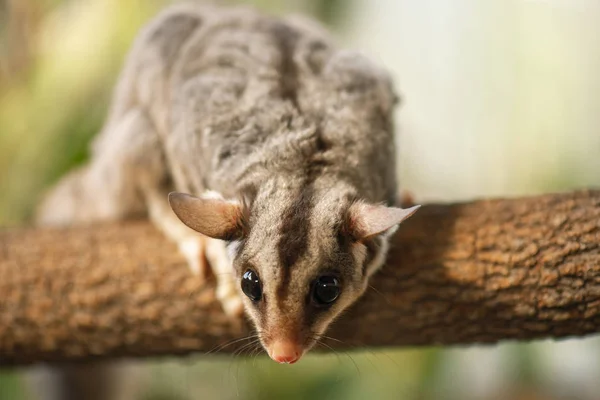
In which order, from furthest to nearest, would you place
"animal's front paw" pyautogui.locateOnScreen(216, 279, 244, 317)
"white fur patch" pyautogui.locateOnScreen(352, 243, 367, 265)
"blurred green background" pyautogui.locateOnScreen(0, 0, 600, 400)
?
"blurred green background" pyautogui.locateOnScreen(0, 0, 600, 400), "animal's front paw" pyautogui.locateOnScreen(216, 279, 244, 317), "white fur patch" pyautogui.locateOnScreen(352, 243, 367, 265)

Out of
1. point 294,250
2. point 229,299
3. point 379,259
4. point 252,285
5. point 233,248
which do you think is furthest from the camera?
point 229,299

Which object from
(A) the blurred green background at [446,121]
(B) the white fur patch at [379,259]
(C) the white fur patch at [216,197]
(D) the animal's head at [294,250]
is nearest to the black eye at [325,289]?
(D) the animal's head at [294,250]

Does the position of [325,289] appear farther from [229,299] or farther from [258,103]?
[258,103]

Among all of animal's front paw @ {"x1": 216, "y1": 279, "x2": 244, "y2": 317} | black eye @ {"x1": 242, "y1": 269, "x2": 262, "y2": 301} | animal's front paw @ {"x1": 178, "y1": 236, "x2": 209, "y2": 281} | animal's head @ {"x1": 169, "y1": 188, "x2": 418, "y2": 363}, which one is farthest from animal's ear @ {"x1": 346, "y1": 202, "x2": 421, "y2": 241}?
animal's front paw @ {"x1": 178, "y1": 236, "x2": 209, "y2": 281}

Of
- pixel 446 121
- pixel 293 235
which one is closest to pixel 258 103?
pixel 293 235

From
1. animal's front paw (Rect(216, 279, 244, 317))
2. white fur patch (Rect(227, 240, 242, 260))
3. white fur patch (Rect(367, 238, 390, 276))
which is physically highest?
white fur patch (Rect(227, 240, 242, 260))

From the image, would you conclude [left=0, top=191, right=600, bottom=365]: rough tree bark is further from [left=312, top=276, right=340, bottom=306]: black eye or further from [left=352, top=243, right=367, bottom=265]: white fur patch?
[left=312, top=276, right=340, bottom=306]: black eye

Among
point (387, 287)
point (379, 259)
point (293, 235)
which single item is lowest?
point (387, 287)
